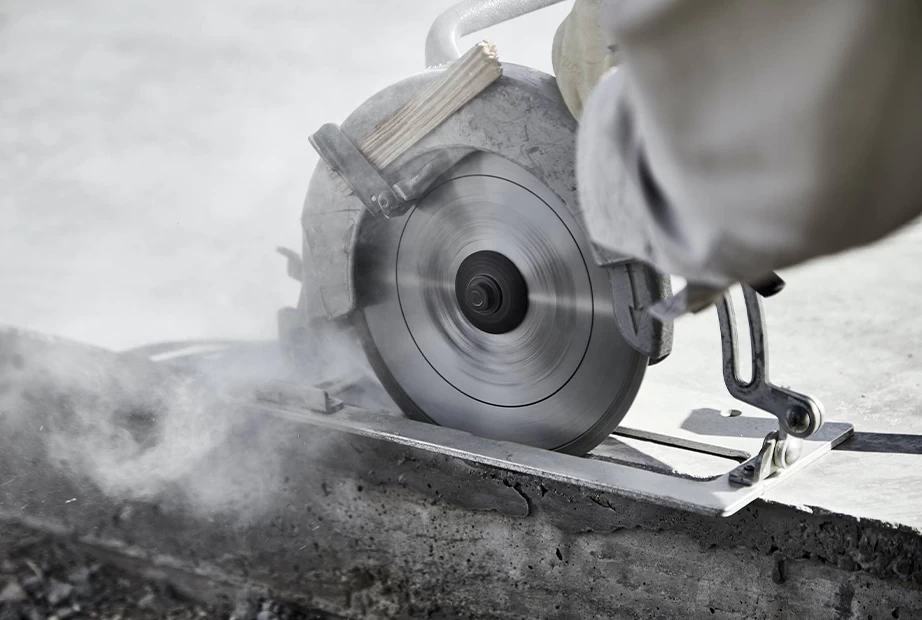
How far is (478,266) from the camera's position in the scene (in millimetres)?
2031

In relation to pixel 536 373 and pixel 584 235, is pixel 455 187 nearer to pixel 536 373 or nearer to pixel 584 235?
pixel 584 235

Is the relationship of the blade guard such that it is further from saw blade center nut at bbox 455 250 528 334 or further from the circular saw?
saw blade center nut at bbox 455 250 528 334

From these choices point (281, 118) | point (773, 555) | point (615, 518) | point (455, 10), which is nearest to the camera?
point (773, 555)

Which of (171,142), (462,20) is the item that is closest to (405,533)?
(462,20)

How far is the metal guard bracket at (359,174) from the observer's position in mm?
2045

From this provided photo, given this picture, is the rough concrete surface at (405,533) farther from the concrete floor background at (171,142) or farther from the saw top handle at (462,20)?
the saw top handle at (462,20)

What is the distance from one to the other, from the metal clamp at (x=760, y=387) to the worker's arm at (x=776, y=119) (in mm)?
1074

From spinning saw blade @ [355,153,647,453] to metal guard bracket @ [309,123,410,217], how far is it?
89 mm

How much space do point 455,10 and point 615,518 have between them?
152 centimetres

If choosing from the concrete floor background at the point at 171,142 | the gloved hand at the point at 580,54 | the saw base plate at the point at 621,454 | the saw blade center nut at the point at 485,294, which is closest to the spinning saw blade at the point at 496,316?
the saw blade center nut at the point at 485,294

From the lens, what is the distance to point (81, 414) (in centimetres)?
248

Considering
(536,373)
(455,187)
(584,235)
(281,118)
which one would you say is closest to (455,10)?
(455,187)

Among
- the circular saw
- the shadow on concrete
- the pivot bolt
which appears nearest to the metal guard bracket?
the circular saw

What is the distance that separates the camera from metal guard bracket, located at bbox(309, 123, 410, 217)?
2.04 metres
